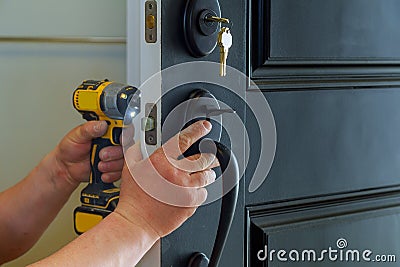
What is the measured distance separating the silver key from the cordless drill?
0.13 meters

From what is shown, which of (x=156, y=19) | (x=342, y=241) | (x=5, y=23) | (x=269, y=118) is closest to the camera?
(x=156, y=19)

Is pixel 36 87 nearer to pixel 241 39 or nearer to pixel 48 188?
pixel 48 188

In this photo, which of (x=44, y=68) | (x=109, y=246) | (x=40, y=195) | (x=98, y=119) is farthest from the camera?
(x=44, y=68)

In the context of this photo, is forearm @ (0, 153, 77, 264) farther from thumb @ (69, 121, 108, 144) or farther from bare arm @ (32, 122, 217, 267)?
bare arm @ (32, 122, 217, 267)

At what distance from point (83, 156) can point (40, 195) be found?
0.13 metres

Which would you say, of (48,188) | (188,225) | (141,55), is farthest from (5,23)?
(188,225)

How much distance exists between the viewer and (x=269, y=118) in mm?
1018

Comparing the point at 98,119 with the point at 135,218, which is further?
the point at 98,119

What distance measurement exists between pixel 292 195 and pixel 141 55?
0.35 metres

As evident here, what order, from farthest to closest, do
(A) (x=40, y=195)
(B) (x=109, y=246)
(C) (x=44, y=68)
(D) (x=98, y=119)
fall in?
(C) (x=44, y=68)
(A) (x=40, y=195)
(D) (x=98, y=119)
(B) (x=109, y=246)

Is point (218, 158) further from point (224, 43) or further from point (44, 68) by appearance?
point (44, 68)

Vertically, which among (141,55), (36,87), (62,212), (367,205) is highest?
(141,55)

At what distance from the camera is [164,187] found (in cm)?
86

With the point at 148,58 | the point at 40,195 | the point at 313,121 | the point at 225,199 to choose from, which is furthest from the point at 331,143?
the point at 40,195
